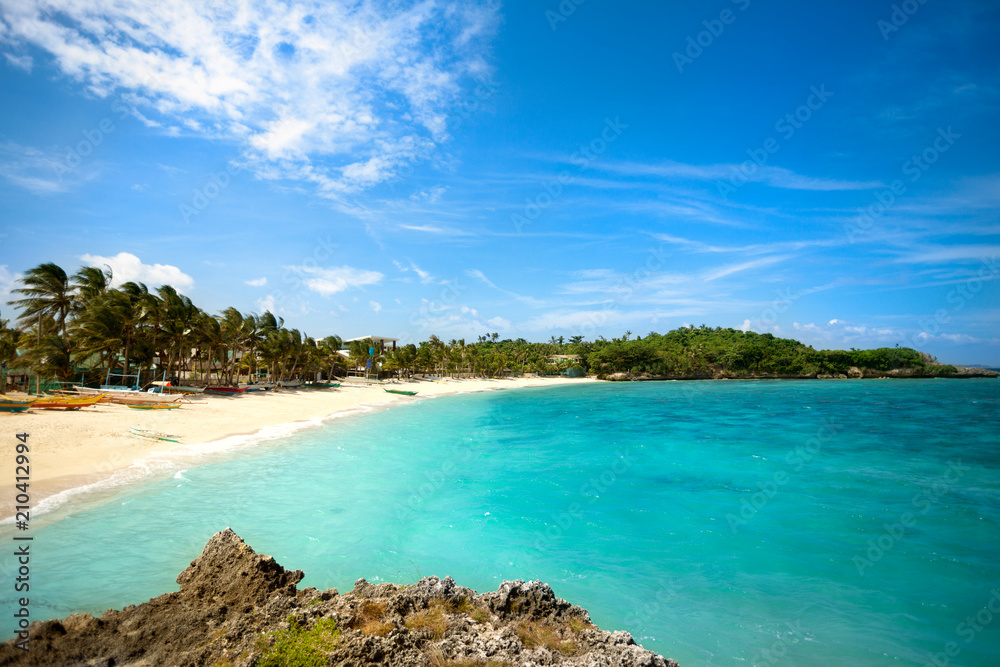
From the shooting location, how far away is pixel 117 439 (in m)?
16.4

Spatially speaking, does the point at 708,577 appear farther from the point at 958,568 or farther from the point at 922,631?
the point at 958,568

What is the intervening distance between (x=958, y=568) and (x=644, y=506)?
6.43 metres

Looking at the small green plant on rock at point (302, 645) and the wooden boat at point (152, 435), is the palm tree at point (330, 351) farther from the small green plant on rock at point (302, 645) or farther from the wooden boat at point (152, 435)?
the small green plant on rock at point (302, 645)

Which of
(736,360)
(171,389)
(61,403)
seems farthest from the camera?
(736,360)

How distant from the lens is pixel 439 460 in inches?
722

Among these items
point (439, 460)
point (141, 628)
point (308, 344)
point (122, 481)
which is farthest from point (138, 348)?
point (141, 628)

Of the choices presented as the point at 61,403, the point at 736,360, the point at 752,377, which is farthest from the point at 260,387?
the point at 752,377

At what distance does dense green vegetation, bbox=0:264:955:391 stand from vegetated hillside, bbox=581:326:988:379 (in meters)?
0.26

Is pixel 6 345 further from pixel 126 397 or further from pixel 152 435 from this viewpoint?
pixel 152 435

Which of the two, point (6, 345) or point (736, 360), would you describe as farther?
point (736, 360)

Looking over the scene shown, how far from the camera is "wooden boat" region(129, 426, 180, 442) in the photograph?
17.8 m

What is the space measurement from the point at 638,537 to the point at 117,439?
61.1ft

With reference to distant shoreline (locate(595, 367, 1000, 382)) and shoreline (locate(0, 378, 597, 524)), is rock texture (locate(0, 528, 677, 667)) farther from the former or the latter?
distant shoreline (locate(595, 367, 1000, 382))

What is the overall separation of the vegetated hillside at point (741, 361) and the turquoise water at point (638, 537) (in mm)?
89630
